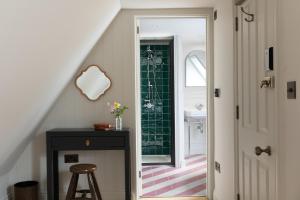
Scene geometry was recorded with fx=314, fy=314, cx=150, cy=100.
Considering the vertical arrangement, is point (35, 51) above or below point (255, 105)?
above

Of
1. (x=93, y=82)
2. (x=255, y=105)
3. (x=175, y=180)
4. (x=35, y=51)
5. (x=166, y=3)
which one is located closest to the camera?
(x=35, y=51)

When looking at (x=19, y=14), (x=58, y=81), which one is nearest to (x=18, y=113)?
(x=58, y=81)

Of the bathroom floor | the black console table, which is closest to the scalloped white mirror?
the black console table

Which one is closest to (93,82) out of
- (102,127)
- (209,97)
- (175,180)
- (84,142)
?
(102,127)

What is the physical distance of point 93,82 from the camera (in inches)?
133

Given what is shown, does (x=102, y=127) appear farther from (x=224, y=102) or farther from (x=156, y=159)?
(x=156, y=159)

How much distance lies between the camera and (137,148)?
3.41 metres

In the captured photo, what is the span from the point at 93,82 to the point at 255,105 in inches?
72.6

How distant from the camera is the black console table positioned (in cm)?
308

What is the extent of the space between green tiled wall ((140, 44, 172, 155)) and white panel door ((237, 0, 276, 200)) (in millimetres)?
2838

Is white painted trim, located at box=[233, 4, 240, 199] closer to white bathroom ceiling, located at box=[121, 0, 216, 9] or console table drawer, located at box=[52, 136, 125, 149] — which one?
white bathroom ceiling, located at box=[121, 0, 216, 9]

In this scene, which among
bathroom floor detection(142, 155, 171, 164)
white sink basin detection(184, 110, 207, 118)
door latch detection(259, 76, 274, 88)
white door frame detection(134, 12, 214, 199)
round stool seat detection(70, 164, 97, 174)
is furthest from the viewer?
white sink basin detection(184, 110, 207, 118)

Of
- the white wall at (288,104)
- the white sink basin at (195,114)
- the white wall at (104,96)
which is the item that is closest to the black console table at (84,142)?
the white wall at (104,96)

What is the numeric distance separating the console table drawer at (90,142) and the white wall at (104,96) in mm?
320
